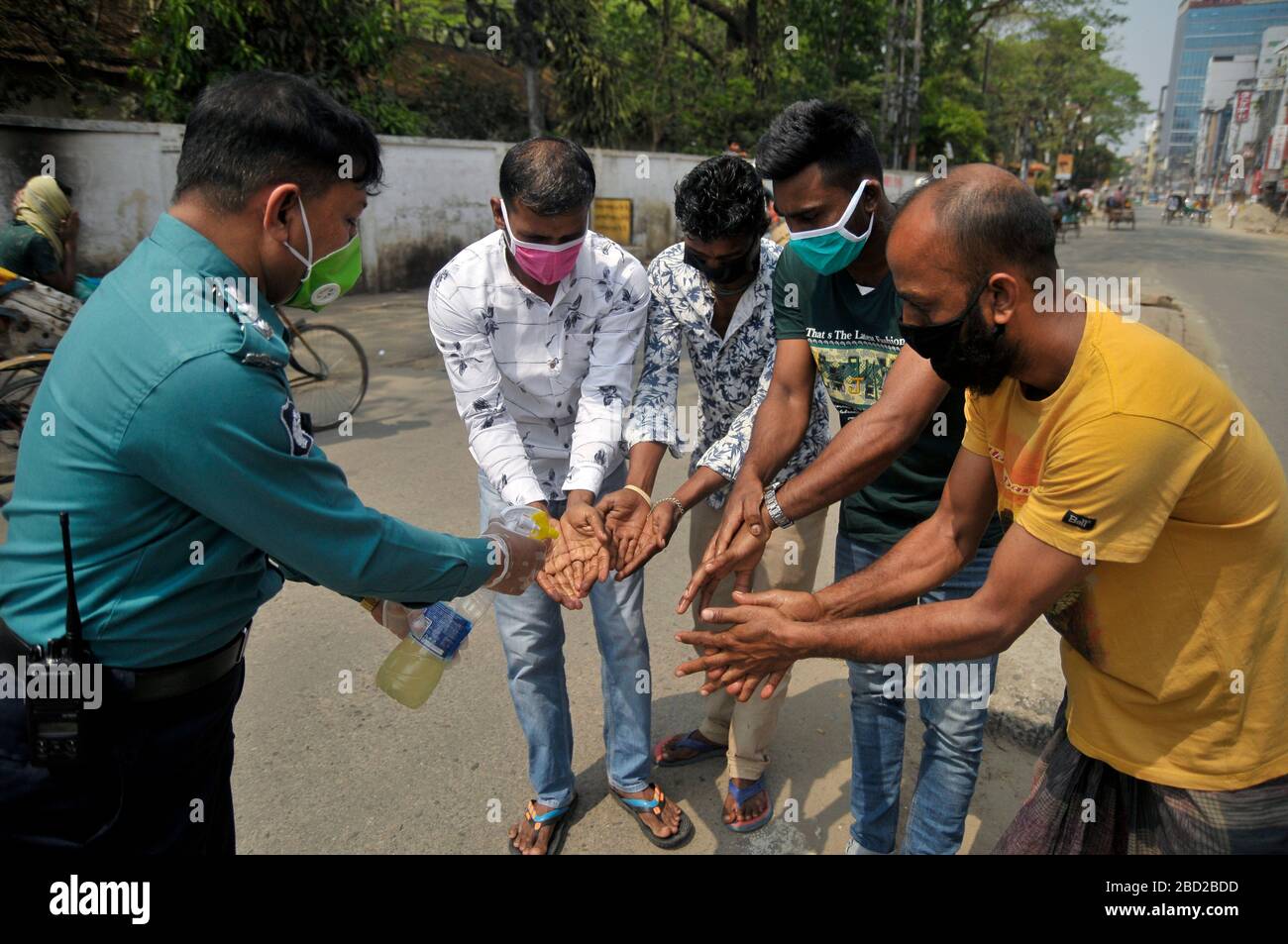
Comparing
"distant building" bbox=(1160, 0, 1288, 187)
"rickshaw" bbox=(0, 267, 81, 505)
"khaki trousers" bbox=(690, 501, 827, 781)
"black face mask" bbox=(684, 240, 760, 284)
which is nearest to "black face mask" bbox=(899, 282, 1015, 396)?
"black face mask" bbox=(684, 240, 760, 284)

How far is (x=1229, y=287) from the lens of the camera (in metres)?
15.0

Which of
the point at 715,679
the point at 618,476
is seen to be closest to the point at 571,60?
the point at 618,476

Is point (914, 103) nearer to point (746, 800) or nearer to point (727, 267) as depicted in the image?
point (727, 267)

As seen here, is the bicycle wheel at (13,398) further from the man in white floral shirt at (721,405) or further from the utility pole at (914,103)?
the utility pole at (914,103)

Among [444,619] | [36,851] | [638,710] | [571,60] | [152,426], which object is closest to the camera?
[152,426]

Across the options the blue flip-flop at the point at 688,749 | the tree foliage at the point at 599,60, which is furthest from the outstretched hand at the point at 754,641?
the tree foliage at the point at 599,60

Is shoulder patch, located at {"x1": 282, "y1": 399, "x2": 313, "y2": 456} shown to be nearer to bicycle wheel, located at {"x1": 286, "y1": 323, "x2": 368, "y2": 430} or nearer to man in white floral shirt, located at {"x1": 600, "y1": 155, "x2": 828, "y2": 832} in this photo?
man in white floral shirt, located at {"x1": 600, "y1": 155, "x2": 828, "y2": 832}

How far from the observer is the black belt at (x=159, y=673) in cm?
141

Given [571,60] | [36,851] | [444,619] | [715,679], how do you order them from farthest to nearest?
[571,60] < [444,619] < [715,679] < [36,851]

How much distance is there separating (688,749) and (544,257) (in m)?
1.70

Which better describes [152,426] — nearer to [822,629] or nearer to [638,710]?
[822,629]

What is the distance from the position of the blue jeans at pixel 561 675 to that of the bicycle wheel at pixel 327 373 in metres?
4.36
